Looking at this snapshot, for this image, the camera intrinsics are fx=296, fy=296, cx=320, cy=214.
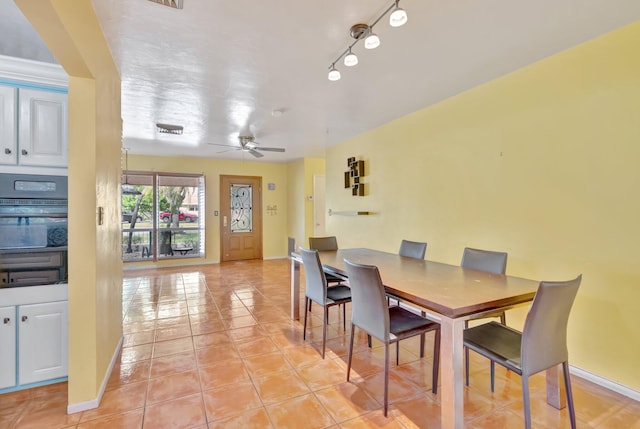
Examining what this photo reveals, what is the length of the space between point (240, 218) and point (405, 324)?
5840 millimetres

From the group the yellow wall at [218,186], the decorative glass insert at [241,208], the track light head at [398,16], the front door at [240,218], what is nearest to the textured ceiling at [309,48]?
the track light head at [398,16]

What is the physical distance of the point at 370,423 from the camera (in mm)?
1773

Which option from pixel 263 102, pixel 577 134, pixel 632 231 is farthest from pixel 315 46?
pixel 632 231

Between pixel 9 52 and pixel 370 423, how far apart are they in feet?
11.9

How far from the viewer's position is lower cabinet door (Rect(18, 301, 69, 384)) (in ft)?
6.54

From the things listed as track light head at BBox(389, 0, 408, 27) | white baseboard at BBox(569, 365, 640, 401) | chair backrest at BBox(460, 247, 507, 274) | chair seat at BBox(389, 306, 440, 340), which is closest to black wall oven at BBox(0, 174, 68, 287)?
chair seat at BBox(389, 306, 440, 340)

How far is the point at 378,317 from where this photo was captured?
6.36 ft

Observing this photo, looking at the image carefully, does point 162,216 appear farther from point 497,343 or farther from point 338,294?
point 497,343

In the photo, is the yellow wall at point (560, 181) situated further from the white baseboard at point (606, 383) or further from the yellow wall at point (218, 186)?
the yellow wall at point (218, 186)

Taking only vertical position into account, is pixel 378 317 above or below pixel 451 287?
below

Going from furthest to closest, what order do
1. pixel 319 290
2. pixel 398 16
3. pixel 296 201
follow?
pixel 296 201 < pixel 319 290 < pixel 398 16

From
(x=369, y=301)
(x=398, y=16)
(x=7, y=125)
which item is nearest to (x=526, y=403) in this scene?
(x=369, y=301)

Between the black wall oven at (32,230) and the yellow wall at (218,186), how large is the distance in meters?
4.65

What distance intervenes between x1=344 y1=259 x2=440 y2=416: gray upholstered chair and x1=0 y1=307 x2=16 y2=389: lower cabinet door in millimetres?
2261
